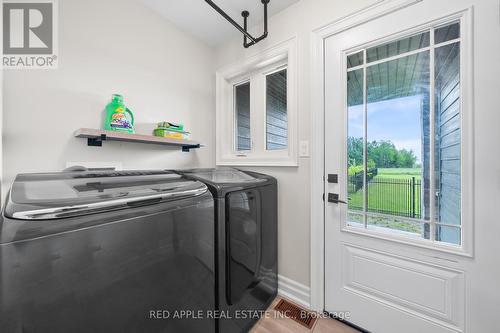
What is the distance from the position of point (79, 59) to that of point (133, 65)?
1.16ft

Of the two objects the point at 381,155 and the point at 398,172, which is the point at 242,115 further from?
the point at 398,172

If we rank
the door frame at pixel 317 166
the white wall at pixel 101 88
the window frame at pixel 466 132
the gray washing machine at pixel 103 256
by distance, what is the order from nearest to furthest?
the gray washing machine at pixel 103 256 → the window frame at pixel 466 132 → the white wall at pixel 101 88 → the door frame at pixel 317 166

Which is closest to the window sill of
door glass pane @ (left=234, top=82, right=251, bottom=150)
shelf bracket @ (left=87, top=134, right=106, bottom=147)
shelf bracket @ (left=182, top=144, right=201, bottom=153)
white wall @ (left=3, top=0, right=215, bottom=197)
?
door glass pane @ (left=234, top=82, right=251, bottom=150)

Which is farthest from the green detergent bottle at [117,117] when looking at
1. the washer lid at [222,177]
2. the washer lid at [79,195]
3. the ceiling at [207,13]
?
the ceiling at [207,13]

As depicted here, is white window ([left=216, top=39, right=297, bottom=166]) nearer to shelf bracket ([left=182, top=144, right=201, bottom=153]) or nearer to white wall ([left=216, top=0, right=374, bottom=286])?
white wall ([left=216, top=0, right=374, bottom=286])

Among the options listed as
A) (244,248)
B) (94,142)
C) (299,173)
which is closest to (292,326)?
(244,248)

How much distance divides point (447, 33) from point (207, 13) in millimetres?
1720

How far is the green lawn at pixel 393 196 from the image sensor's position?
1.20 metres

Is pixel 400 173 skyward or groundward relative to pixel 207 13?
groundward

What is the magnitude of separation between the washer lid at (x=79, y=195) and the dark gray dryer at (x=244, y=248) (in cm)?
23

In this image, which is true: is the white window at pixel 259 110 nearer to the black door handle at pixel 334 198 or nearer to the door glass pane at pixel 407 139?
the black door handle at pixel 334 198

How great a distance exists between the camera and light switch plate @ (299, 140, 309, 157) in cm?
157

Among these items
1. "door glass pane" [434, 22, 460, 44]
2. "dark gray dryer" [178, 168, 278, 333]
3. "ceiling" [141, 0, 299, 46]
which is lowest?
"dark gray dryer" [178, 168, 278, 333]

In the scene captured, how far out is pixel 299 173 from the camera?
1.63 m
